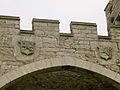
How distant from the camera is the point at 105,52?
844cm

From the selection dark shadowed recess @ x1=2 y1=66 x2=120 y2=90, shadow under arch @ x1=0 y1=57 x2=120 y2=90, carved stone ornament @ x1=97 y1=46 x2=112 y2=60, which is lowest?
dark shadowed recess @ x1=2 y1=66 x2=120 y2=90

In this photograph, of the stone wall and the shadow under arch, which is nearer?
the shadow under arch

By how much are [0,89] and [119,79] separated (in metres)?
2.54

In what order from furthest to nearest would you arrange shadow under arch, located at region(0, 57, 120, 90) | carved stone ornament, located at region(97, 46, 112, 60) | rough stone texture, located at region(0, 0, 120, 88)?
carved stone ornament, located at region(97, 46, 112, 60) < rough stone texture, located at region(0, 0, 120, 88) < shadow under arch, located at region(0, 57, 120, 90)

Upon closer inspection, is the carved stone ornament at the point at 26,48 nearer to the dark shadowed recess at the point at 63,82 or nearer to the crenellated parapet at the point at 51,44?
the crenellated parapet at the point at 51,44

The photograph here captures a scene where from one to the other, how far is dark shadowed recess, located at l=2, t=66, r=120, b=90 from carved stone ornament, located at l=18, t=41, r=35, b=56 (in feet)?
2.66

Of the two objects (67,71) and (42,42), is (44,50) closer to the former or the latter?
(42,42)

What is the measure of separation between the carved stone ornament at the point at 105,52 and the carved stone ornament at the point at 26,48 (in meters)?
1.53

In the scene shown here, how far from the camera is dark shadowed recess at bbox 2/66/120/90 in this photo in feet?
28.7

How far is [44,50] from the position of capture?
8133 mm

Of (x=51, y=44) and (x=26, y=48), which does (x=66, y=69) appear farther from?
(x=26, y=48)

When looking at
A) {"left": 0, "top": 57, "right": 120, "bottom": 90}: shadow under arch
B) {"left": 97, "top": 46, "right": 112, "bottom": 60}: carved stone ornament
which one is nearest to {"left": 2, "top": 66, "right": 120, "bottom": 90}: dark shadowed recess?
{"left": 0, "top": 57, "right": 120, "bottom": 90}: shadow under arch

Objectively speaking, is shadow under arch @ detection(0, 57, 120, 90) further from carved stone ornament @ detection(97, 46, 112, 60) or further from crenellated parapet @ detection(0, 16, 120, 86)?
carved stone ornament @ detection(97, 46, 112, 60)

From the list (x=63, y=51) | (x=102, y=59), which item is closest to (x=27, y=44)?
(x=63, y=51)
